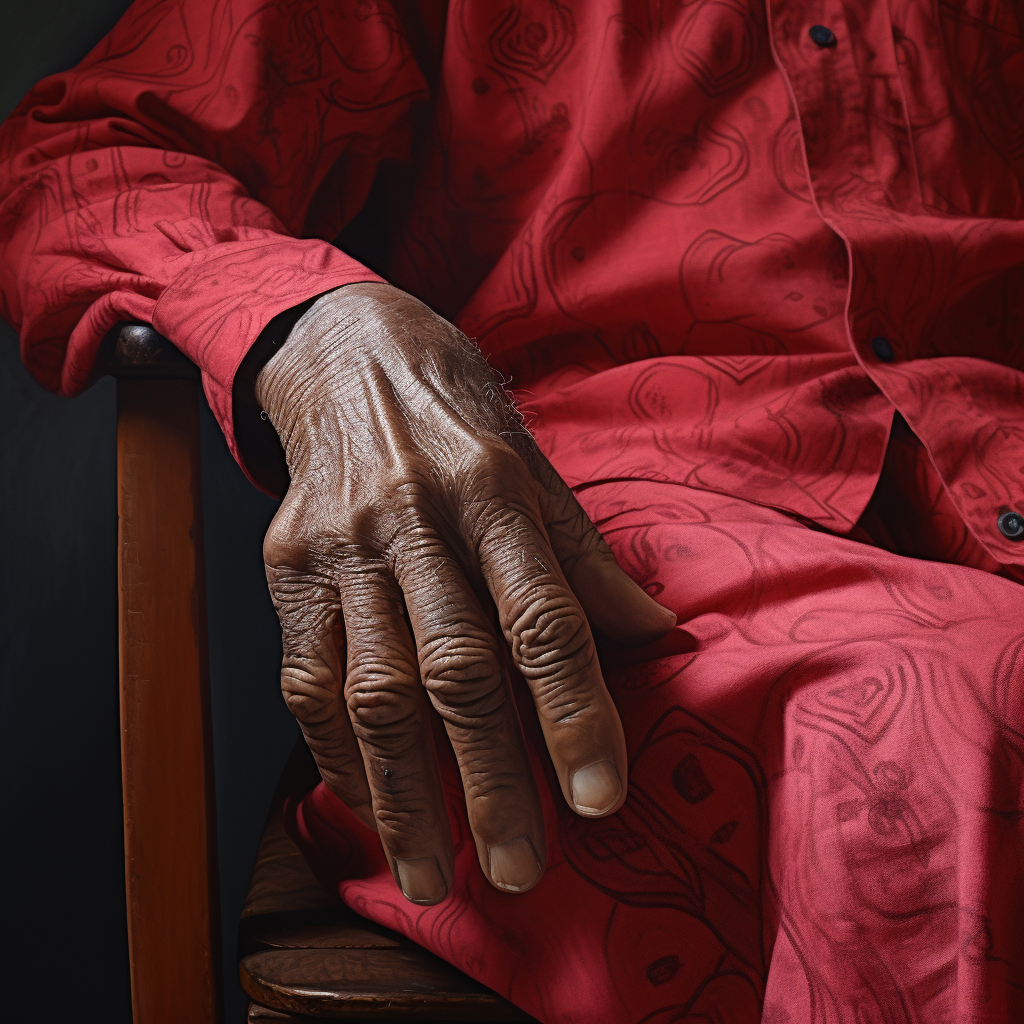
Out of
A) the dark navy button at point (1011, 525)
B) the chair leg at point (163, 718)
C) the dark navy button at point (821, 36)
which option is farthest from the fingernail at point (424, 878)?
the dark navy button at point (821, 36)

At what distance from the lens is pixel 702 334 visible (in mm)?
809

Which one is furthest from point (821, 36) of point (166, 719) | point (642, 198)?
point (166, 719)

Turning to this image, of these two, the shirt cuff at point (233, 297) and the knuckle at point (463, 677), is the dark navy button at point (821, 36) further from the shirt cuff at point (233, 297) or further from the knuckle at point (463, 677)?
the knuckle at point (463, 677)

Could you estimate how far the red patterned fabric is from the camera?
0.48 metres

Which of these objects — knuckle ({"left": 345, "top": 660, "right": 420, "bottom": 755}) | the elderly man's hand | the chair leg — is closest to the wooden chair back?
the chair leg

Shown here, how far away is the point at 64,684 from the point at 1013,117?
120 cm

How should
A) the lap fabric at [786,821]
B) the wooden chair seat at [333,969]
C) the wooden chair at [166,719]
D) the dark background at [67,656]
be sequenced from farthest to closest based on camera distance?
1. the dark background at [67,656]
2. the wooden chair at [166,719]
3. the wooden chair seat at [333,969]
4. the lap fabric at [786,821]

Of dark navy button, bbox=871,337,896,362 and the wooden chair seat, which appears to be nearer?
the wooden chair seat

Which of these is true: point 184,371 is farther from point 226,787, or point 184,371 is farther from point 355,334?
point 226,787

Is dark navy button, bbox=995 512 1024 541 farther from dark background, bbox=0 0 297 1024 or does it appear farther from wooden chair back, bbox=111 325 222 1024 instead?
dark background, bbox=0 0 297 1024

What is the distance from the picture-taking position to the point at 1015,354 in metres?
0.86

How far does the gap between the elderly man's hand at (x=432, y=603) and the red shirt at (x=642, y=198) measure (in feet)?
0.57

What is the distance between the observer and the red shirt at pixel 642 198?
74cm

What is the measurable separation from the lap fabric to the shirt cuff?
28 cm
